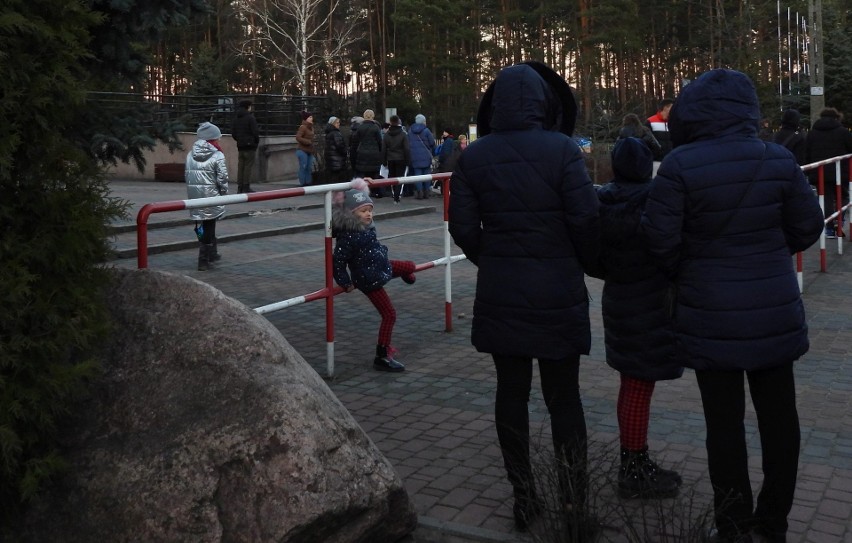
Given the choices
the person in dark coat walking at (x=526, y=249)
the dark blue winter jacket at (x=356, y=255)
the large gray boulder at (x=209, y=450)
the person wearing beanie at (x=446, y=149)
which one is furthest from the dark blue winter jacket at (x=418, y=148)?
the large gray boulder at (x=209, y=450)

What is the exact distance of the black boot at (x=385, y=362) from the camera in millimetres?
7539

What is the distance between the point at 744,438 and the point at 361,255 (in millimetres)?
3598

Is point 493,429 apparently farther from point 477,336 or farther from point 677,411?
point 477,336

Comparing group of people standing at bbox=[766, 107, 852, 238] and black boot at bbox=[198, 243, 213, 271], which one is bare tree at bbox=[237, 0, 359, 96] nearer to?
group of people standing at bbox=[766, 107, 852, 238]

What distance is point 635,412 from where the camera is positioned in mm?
4922

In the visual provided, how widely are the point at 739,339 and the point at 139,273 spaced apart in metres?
2.46

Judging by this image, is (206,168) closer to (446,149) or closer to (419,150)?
(419,150)

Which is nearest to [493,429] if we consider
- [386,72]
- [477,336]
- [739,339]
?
[477,336]

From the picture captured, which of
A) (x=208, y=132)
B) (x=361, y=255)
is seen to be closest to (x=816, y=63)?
(x=208, y=132)

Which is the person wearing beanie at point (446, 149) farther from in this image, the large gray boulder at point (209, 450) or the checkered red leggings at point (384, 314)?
the large gray boulder at point (209, 450)

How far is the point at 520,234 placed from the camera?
438cm

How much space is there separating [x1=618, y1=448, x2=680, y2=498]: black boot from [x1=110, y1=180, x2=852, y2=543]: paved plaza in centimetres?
8

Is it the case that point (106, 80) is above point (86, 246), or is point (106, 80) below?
above

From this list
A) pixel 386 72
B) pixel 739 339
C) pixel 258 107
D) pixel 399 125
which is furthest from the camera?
pixel 386 72
